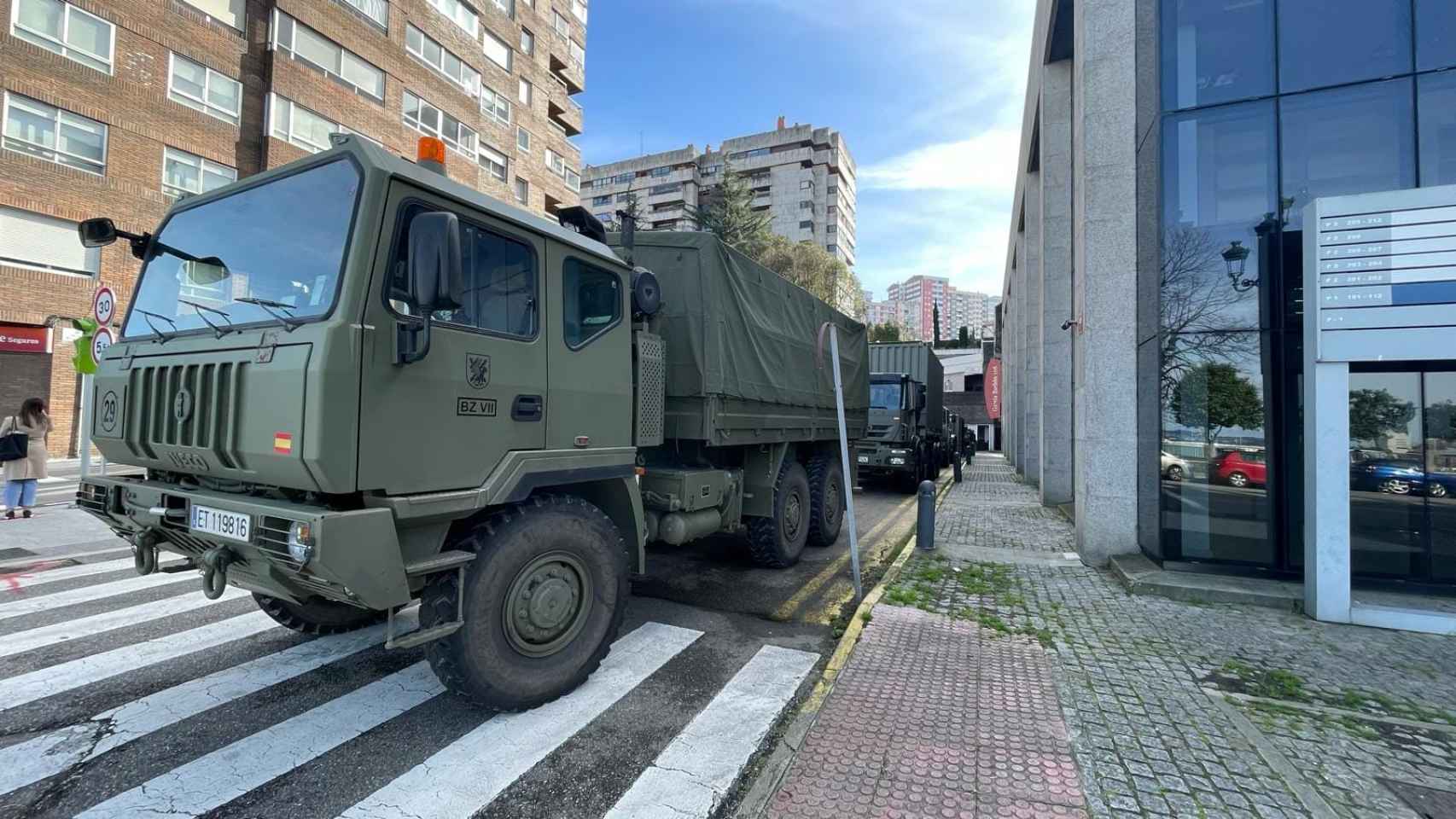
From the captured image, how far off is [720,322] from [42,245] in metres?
20.1

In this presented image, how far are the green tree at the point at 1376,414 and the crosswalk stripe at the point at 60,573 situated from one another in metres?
11.2

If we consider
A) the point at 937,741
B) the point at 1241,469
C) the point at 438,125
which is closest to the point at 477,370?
the point at 937,741

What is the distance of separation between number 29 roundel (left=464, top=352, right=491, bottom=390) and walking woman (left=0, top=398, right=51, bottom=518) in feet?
32.1

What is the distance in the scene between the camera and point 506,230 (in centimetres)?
363

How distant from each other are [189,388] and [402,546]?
1.37 m

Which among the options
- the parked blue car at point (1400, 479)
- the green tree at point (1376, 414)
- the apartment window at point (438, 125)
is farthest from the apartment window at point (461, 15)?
the parked blue car at point (1400, 479)

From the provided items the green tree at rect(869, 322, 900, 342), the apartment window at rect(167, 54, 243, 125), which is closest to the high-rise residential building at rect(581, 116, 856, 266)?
the green tree at rect(869, 322, 900, 342)

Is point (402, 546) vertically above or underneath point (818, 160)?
underneath

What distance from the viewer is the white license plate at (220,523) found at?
288 cm

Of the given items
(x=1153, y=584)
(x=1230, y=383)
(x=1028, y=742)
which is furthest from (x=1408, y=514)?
(x=1028, y=742)

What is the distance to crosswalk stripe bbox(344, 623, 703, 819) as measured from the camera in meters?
2.71

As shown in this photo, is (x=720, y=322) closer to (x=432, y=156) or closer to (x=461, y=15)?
(x=432, y=156)

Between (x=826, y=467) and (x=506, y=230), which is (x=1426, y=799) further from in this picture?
(x=826, y=467)

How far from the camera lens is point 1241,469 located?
6.18m
